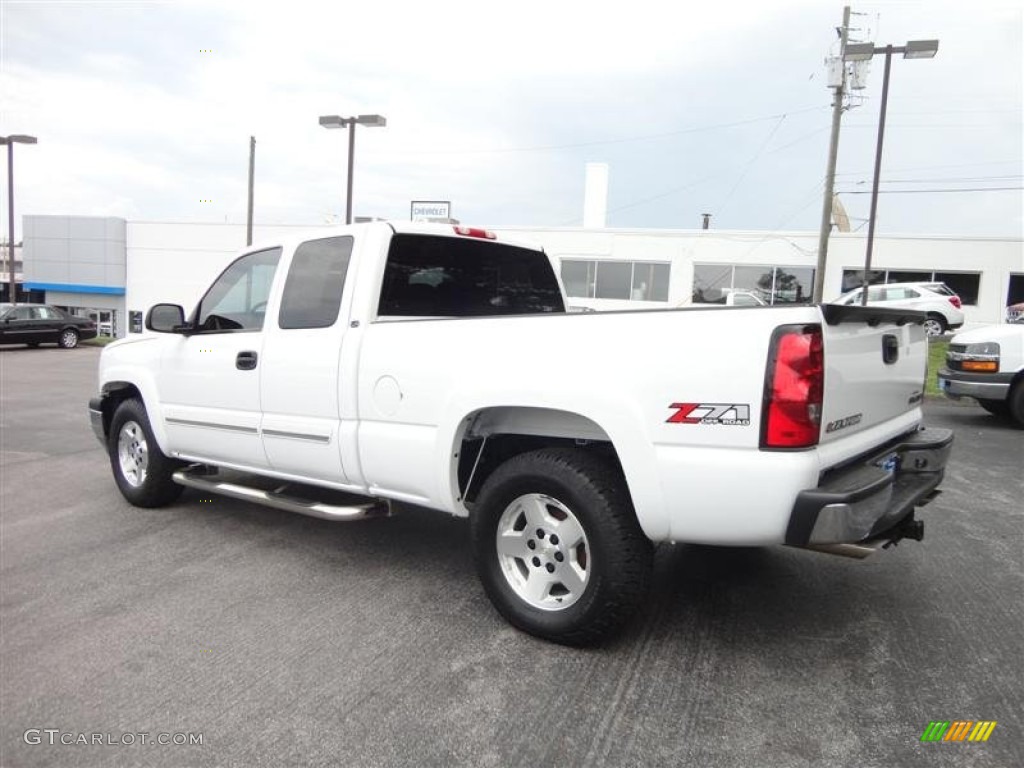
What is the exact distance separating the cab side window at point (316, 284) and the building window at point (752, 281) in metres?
25.2

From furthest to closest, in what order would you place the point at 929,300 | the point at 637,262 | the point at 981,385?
the point at 637,262 < the point at 929,300 < the point at 981,385

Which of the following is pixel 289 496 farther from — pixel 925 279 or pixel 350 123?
pixel 925 279

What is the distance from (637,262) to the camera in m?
30.3

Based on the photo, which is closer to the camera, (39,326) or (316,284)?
(316,284)

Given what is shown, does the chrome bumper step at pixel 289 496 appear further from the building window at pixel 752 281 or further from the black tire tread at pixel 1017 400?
the building window at pixel 752 281

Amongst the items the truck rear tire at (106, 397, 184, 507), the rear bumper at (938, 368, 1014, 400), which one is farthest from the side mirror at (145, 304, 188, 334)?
the rear bumper at (938, 368, 1014, 400)

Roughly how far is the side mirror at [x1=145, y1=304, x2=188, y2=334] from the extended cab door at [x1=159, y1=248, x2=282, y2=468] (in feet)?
A: 0.37

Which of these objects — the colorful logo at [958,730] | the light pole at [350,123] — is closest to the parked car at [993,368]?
the colorful logo at [958,730]

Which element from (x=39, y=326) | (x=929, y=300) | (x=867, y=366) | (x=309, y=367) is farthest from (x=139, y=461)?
(x=929, y=300)

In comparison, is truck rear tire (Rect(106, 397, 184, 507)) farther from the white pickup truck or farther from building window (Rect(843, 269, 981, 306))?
building window (Rect(843, 269, 981, 306))

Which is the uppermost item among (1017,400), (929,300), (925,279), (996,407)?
(925,279)

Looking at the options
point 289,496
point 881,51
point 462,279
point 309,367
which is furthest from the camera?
point 881,51

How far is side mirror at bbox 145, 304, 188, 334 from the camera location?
195 inches

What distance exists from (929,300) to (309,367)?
23.0 m
